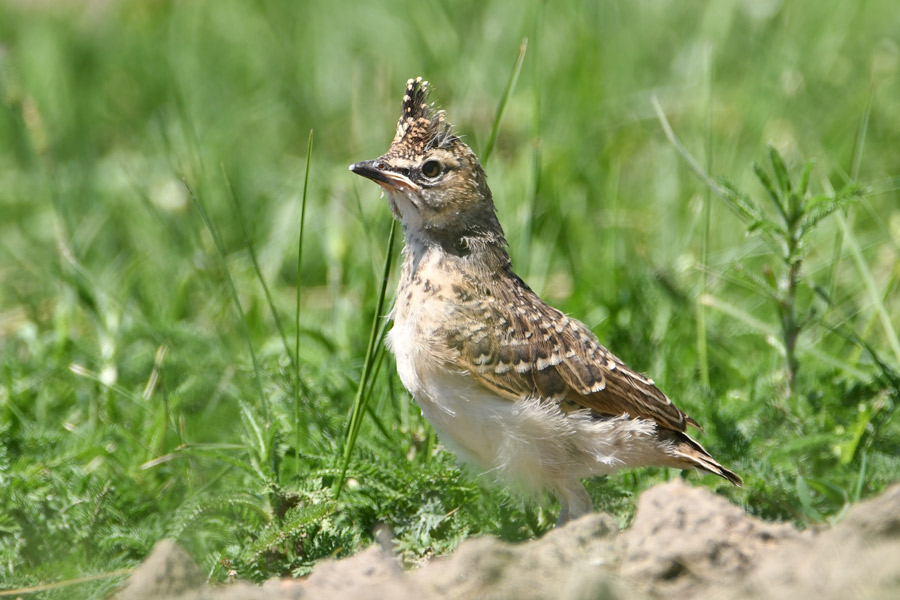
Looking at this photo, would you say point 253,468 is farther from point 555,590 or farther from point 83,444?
point 555,590

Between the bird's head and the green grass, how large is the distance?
1.07ft

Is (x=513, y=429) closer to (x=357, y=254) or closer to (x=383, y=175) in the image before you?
(x=383, y=175)

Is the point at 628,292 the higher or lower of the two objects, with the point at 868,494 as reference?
higher

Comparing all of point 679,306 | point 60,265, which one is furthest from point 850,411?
point 60,265

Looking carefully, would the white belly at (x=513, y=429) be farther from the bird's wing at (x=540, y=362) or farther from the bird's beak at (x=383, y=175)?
the bird's beak at (x=383, y=175)

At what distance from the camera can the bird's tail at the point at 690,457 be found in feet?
13.9

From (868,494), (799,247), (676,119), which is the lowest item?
(868,494)

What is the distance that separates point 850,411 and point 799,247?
0.85 meters

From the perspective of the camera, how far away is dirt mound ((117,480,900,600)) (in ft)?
9.30

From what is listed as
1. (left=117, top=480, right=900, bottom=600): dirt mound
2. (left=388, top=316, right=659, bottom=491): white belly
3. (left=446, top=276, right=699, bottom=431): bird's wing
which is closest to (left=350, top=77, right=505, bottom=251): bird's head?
(left=446, top=276, right=699, bottom=431): bird's wing

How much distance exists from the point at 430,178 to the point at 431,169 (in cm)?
4

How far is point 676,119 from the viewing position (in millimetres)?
7988

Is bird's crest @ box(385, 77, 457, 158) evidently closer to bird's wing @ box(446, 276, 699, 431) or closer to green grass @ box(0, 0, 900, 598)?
green grass @ box(0, 0, 900, 598)

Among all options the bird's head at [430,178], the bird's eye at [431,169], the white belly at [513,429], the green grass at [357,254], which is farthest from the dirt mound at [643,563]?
the bird's eye at [431,169]
